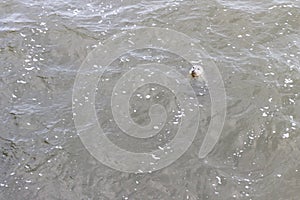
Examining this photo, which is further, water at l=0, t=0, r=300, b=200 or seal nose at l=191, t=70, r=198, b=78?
seal nose at l=191, t=70, r=198, b=78

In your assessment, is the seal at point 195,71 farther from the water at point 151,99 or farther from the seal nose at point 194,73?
the water at point 151,99

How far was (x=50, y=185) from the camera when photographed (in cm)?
557

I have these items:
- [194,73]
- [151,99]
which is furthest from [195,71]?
[151,99]

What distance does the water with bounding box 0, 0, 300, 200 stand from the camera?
557cm

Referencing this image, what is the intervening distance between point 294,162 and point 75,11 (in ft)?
16.8

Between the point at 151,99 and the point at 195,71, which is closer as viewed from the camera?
the point at 151,99

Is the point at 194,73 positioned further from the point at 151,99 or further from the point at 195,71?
the point at 151,99

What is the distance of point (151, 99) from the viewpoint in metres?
6.73

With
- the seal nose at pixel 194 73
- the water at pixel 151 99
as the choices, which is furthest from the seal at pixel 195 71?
the water at pixel 151 99

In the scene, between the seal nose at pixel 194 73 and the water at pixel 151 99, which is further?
the seal nose at pixel 194 73

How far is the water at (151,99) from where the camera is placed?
557 centimetres

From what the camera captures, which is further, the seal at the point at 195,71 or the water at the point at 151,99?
the seal at the point at 195,71

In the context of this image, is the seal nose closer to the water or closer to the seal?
the seal

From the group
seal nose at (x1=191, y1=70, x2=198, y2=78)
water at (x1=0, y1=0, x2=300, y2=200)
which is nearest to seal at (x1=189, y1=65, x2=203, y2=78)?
seal nose at (x1=191, y1=70, x2=198, y2=78)
